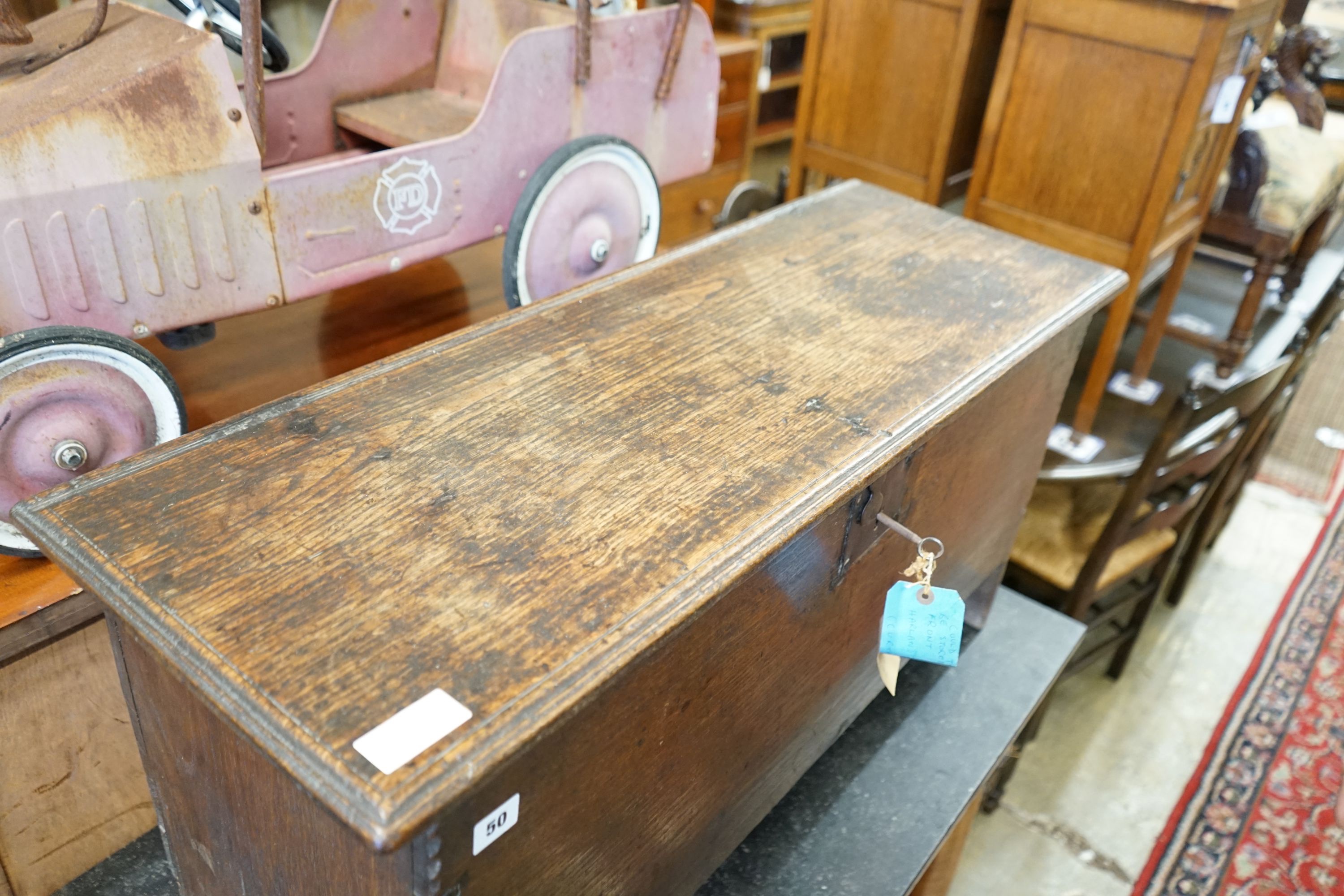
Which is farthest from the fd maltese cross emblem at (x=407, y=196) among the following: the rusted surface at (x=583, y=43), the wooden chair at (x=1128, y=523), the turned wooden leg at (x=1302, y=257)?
the turned wooden leg at (x=1302, y=257)

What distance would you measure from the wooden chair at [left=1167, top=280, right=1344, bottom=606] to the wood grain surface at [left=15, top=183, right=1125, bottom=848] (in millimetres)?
925

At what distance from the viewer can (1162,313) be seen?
6.97ft

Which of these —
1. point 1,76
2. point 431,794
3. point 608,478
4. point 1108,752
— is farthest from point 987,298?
point 1108,752

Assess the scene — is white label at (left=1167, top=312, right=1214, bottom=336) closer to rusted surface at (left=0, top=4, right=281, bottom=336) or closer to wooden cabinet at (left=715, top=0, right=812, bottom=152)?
wooden cabinet at (left=715, top=0, right=812, bottom=152)

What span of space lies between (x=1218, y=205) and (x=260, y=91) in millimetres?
2107

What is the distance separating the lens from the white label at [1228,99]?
5.92ft

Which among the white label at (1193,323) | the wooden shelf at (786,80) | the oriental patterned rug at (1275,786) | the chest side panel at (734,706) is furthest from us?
the wooden shelf at (786,80)

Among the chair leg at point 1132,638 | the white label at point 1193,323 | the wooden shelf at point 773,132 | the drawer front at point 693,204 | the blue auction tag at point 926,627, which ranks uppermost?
the blue auction tag at point 926,627

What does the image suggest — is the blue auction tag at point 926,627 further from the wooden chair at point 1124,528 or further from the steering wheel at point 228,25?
the steering wheel at point 228,25

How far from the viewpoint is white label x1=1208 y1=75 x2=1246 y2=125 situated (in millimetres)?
1805

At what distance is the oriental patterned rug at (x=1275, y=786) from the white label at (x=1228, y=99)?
1.17 metres

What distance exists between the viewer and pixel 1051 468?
74.3 inches

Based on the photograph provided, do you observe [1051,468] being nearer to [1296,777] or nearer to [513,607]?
[1296,777]

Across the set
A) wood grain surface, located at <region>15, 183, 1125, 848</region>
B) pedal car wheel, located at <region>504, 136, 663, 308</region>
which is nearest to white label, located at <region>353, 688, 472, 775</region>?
wood grain surface, located at <region>15, 183, 1125, 848</region>
